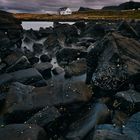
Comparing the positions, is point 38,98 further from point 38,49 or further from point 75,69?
point 38,49

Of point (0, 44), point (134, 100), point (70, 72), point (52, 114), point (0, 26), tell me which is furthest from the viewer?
point (0, 26)

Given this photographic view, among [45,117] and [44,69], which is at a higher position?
[45,117]

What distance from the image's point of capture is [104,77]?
1767 cm

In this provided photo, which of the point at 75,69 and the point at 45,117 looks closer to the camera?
the point at 45,117

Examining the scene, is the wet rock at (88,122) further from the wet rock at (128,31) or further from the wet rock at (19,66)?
the wet rock at (128,31)

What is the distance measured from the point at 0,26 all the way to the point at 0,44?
1428 centimetres

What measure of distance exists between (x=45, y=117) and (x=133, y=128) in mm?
3643

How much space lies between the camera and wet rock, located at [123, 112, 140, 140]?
11505mm

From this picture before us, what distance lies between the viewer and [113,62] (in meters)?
18.2

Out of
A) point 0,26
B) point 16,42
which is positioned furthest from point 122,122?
point 0,26

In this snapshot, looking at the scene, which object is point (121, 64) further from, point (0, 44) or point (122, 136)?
point (0, 44)

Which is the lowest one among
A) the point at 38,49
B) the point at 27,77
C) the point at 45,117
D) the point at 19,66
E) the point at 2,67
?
the point at 38,49

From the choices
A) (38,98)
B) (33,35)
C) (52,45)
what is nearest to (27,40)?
(33,35)

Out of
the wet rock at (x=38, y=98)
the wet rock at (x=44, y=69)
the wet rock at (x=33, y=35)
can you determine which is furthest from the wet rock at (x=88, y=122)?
the wet rock at (x=33, y=35)
